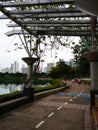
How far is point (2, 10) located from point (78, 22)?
4290 mm

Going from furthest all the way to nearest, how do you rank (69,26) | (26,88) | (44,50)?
(44,50) → (26,88) → (69,26)

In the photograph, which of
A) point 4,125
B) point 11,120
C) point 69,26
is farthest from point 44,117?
point 69,26

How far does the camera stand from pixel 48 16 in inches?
532

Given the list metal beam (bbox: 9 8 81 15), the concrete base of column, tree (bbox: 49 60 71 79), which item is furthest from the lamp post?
tree (bbox: 49 60 71 79)

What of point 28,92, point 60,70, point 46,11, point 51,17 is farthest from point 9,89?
point 60,70

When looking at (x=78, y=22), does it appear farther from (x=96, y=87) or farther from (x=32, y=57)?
(x=32, y=57)

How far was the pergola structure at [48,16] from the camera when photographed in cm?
1159

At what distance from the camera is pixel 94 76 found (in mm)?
15898

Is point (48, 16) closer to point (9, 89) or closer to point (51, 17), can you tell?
point (51, 17)

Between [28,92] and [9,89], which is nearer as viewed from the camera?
[28,92]

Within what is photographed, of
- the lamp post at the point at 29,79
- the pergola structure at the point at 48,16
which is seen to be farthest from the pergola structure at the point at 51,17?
the lamp post at the point at 29,79

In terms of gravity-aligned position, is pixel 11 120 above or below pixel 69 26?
below

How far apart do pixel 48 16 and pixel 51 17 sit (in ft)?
0.59

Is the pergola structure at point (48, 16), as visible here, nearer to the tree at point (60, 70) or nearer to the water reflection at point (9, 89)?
the water reflection at point (9, 89)
